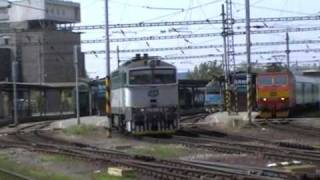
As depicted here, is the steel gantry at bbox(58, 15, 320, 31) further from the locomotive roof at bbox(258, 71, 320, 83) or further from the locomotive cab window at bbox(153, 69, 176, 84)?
the locomotive cab window at bbox(153, 69, 176, 84)

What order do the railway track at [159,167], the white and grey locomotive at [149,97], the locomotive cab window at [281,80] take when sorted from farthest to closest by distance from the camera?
the locomotive cab window at [281,80] → the white and grey locomotive at [149,97] → the railway track at [159,167]

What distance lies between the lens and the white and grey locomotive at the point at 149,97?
3017 centimetres

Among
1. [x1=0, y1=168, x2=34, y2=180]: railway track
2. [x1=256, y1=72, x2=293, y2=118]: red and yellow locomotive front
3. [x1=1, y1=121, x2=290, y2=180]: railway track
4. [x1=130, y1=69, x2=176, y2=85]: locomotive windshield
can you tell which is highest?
[x1=130, y1=69, x2=176, y2=85]: locomotive windshield

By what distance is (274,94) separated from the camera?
43250 mm

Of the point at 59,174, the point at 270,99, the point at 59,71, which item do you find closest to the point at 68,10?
the point at 59,71

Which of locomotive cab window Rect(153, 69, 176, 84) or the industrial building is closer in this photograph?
locomotive cab window Rect(153, 69, 176, 84)

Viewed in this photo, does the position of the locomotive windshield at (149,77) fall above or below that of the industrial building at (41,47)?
below

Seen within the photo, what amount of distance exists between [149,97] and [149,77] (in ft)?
2.96

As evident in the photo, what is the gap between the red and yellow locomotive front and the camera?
142ft

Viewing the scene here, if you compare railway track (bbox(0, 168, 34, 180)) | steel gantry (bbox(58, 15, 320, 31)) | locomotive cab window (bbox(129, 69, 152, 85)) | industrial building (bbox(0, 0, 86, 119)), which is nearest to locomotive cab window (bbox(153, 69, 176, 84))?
locomotive cab window (bbox(129, 69, 152, 85))

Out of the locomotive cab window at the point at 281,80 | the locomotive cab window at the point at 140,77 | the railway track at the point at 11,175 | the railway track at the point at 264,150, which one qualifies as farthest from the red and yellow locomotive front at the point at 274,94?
the railway track at the point at 11,175

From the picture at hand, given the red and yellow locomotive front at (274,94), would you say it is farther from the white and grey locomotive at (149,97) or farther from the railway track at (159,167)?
the railway track at (159,167)

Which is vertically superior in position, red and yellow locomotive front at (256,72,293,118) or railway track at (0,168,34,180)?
red and yellow locomotive front at (256,72,293,118)

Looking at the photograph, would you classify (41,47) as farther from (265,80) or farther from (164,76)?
(164,76)
